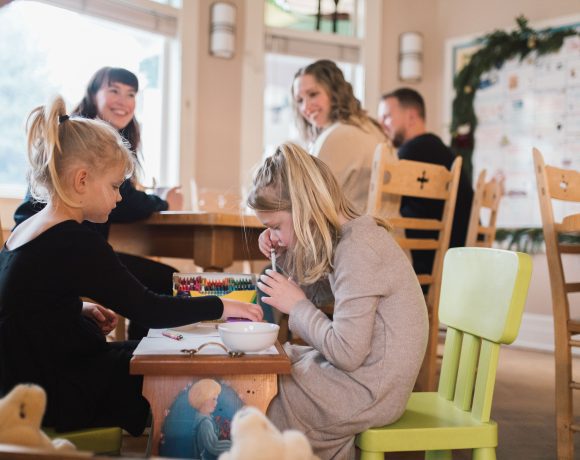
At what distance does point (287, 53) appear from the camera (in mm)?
4297

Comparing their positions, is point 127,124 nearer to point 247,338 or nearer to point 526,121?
point 247,338

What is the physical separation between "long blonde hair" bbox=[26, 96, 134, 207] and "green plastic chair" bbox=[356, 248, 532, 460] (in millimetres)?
738

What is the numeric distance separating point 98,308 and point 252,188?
0.52 meters

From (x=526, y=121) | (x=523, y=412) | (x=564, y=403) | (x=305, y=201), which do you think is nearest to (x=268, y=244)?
(x=305, y=201)

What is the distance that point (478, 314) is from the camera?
1.26 m

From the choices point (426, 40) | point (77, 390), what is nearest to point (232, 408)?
point (77, 390)

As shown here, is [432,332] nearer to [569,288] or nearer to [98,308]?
[569,288]

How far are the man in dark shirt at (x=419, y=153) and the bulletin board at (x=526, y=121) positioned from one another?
1058mm

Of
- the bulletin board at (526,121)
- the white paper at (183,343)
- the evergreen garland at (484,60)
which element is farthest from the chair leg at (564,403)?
the evergreen garland at (484,60)

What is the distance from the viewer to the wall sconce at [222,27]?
12.9 feet

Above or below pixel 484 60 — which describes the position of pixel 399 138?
below

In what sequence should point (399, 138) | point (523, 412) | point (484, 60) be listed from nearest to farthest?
point (523, 412), point (399, 138), point (484, 60)

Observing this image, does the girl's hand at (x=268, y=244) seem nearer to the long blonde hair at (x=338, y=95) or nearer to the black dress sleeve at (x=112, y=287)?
the black dress sleeve at (x=112, y=287)

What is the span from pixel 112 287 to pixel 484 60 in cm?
379
